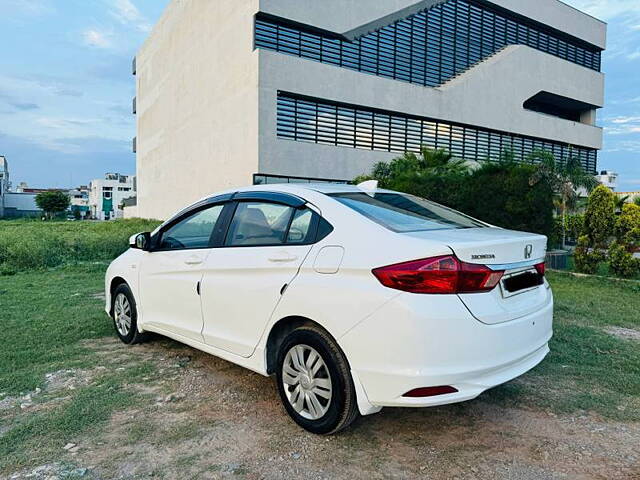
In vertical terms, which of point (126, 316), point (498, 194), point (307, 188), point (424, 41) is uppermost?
point (424, 41)

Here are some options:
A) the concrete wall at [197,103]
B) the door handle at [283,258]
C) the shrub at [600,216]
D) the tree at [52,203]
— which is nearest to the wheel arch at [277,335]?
the door handle at [283,258]

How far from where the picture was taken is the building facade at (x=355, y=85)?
21172 mm

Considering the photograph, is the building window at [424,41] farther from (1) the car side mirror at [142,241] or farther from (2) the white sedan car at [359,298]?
(2) the white sedan car at [359,298]

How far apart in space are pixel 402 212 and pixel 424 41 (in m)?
25.6

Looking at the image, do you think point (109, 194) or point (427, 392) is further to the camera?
point (109, 194)

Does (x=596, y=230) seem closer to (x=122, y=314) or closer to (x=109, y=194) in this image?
(x=122, y=314)

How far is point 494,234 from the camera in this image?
10.1 feet

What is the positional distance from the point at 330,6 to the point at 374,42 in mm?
3183

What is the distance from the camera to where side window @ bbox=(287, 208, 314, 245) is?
314 centimetres

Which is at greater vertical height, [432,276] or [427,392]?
[432,276]

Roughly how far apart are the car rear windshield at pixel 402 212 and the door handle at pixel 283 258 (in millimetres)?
518

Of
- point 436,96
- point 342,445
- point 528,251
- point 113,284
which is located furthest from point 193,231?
point 436,96

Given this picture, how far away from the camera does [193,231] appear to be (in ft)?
13.9

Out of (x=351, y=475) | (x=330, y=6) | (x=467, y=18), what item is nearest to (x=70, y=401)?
(x=351, y=475)
